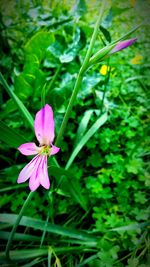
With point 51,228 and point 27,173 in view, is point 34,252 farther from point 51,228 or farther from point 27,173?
point 27,173

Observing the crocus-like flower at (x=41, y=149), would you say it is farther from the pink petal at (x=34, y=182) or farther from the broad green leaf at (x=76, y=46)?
the broad green leaf at (x=76, y=46)

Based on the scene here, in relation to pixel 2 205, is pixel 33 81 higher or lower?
higher

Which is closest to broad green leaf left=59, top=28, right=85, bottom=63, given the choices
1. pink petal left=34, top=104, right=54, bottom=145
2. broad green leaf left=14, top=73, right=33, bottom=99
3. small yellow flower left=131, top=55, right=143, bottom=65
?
broad green leaf left=14, top=73, right=33, bottom=99

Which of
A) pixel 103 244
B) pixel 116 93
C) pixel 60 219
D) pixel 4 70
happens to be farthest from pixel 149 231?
pixel 4 70

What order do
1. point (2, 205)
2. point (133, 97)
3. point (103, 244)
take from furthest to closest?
point (133, 97) < point (2, 205) < point (103, 244)

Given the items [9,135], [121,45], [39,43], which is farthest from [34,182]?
[39,43]

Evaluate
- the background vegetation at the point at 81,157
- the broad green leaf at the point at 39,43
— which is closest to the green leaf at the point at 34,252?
the background vegetation at the point at 81,157

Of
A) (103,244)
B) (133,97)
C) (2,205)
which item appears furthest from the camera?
(133,97)

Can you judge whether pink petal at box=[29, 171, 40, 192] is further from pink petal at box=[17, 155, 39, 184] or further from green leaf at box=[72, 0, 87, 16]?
green leaf at box=[72, 0, 87, 16]

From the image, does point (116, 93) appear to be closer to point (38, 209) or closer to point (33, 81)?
point (33, 81)
